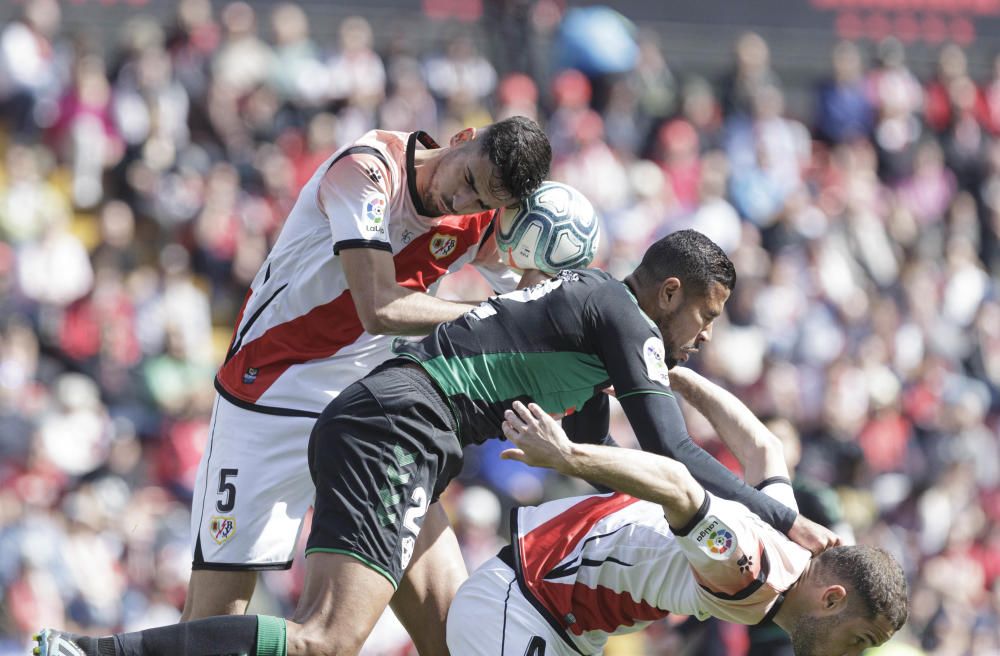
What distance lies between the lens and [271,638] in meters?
5.18

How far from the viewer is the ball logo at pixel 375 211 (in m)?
5.88

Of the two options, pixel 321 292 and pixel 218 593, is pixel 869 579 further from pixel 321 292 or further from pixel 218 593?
pixel 218 593

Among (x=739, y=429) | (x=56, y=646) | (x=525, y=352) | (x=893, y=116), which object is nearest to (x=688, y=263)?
(x=525, y=352)

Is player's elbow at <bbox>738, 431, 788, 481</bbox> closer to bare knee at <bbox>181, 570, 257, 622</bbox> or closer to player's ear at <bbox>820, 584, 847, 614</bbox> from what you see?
player's ear at <bbox>820, 584, 847, 614</bbox>

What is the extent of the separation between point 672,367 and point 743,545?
1155 mm

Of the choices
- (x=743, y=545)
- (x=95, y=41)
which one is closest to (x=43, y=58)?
(x=95, y=41)

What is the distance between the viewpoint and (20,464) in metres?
11.0

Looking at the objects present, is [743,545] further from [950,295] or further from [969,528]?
[950,295]

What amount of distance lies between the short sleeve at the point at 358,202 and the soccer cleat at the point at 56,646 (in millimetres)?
1794

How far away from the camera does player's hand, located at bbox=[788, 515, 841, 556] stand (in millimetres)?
5477

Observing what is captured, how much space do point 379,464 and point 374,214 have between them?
3.55 ft

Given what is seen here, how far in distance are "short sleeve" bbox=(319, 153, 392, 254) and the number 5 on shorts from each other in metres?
1.04

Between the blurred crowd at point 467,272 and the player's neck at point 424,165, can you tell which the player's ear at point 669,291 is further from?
the blurred crowd at point 467,272

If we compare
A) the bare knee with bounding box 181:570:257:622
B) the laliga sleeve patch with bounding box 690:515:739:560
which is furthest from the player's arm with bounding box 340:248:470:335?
Answer: the laliga sleeve patch with bounding box 690:515:739:560
